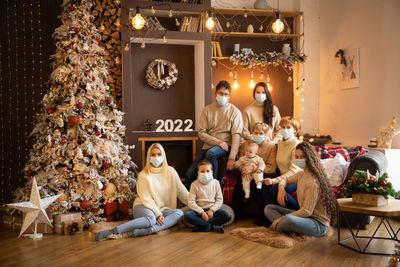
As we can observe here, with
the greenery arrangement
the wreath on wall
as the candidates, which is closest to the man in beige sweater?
the wreath on wall

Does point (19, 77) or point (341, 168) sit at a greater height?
point (19, 77)

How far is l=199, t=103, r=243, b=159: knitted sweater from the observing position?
5.18 m

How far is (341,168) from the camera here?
4602mm

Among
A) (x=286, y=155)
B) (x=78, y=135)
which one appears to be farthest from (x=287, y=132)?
(x=78, y=135)

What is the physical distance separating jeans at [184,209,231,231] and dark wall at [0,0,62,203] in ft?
9.61

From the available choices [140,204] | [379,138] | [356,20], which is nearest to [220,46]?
[356,20]

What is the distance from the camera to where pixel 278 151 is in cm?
472

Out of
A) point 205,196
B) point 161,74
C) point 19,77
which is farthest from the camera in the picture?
point 161,74

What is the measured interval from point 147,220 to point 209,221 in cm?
65

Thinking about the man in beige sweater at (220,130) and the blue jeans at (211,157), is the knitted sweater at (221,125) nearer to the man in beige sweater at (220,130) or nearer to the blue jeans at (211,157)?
the man in beige sweater at (220,130)

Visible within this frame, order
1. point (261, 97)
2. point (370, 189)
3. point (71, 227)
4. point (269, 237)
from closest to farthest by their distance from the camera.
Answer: point (370, 189)
point (269, 237)
point (71, 227)
point (261, 97)

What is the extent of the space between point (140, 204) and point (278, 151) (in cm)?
171

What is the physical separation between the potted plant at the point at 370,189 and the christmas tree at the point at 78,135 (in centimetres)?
265

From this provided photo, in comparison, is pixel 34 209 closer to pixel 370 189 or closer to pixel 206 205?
pixel 206 205
